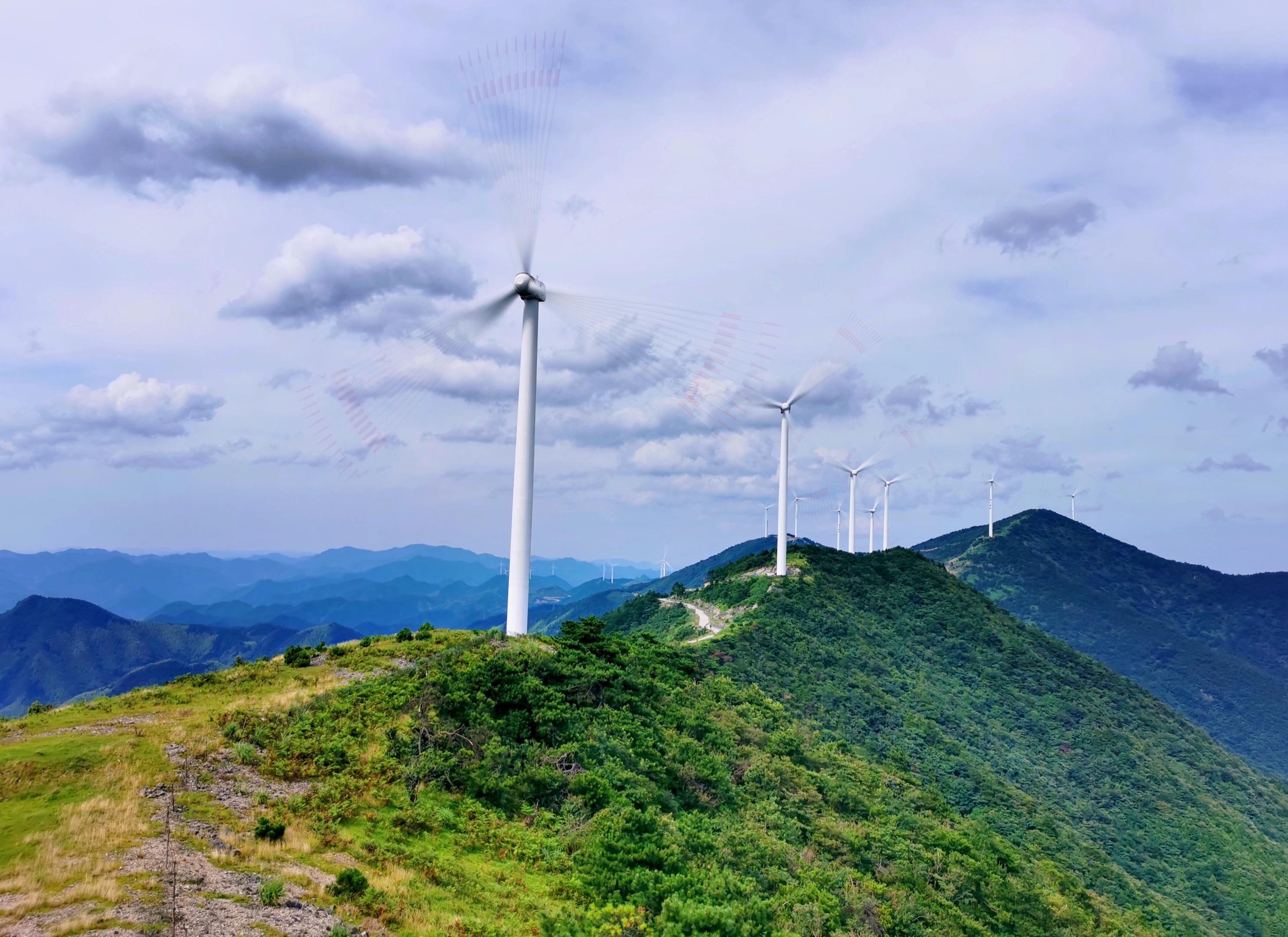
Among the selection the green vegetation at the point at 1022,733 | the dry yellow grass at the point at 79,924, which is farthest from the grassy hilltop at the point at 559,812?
the green vegetation at the point at 1022,733

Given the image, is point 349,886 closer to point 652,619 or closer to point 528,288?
point 528,288

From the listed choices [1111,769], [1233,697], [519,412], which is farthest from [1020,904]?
[1233,697]

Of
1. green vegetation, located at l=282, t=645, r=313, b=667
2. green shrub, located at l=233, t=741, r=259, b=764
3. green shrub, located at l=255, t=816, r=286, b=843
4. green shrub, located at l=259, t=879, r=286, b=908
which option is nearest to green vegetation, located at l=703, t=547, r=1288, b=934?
green vegetation, located at l=282, t=645, r=313, b=667

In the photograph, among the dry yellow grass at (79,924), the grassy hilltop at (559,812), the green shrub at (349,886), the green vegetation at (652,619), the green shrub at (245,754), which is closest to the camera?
the dry yellow grass at (79,924)

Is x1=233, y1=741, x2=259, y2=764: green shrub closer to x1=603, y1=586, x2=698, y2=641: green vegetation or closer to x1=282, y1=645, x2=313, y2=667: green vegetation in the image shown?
x1=282, y1=645, x2=313, y2=667: green vegetation

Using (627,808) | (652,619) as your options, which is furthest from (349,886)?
(652,619)

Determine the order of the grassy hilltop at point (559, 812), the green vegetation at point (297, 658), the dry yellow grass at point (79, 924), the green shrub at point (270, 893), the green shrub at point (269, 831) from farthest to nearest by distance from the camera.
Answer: the green vegetation at point (297, 658), the green shrub at point (269, 831), the grassy hilltop at point (559, 812), the green shrub at point (270, 893), the dry yellow grass at point (79, 924)

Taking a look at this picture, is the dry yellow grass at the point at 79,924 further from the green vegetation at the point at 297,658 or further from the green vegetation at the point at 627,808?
the green vegetation at the point at 297,658
